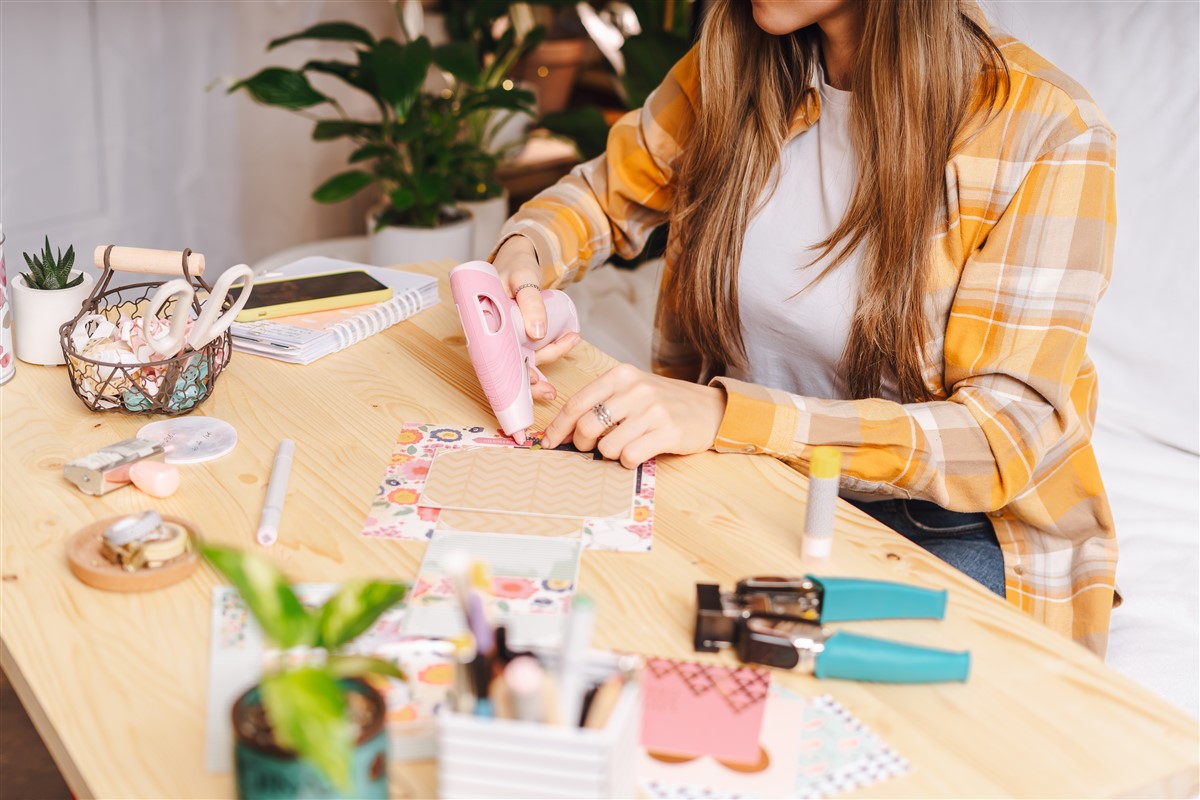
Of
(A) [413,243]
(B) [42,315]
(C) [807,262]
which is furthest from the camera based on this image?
(A) [413,243]

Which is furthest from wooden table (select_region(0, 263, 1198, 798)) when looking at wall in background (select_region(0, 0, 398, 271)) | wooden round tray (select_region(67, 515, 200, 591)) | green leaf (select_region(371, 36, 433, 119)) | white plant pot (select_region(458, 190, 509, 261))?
white plant pot (select_region(458, 190, 509, 261))

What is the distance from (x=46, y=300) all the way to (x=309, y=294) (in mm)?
274

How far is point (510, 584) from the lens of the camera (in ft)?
2.61

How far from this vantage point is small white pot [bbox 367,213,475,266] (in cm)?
235

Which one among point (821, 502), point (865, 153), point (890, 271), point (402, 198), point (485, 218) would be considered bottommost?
point (485, 218)

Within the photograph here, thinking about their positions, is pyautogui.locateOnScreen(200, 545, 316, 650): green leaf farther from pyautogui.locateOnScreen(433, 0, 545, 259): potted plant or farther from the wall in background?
the wall in background

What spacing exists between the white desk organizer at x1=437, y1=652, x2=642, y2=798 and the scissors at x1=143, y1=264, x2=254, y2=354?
21.3 inches

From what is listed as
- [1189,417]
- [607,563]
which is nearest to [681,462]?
[607,563]

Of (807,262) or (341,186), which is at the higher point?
(807,262)

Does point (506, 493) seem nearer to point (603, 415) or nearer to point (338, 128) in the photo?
point (603, 415)

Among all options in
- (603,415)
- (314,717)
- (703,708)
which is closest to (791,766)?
(703,708)

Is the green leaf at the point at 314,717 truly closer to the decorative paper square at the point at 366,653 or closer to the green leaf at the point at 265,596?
the green leaf at the point at 265,596

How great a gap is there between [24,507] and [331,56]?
2.07 m

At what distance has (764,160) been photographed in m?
1.24
